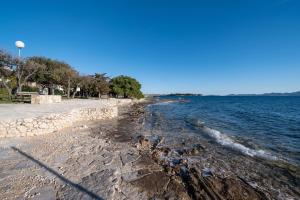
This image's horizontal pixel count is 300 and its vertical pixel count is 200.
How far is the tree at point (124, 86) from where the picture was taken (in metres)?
63.9

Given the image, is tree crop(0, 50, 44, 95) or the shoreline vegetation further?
the shoreline vegetation

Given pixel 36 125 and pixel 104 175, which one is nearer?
pixel 104 175

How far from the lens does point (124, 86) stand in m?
67.5

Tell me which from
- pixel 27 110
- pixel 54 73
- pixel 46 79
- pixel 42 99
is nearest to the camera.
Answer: pixel 27 110

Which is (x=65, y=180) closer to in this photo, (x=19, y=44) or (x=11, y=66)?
(x=19, y=44)

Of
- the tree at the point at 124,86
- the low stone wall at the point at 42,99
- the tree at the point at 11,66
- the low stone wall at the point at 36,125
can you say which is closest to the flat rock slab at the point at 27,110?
the low stone wall at the point at 36,125

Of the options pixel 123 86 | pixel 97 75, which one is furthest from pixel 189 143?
Result: pixel 123 86

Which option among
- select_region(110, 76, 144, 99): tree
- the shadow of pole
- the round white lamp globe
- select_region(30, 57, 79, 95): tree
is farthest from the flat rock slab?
select_region(110, 76, 144, 99): tree

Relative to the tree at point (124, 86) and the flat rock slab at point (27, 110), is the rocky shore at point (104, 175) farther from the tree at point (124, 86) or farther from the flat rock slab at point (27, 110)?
the tree at point (124, 86)

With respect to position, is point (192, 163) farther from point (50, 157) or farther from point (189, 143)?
point (50, 157)

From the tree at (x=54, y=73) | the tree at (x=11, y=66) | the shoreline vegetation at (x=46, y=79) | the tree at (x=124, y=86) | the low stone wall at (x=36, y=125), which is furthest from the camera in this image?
the tree at (x=124, y=86)

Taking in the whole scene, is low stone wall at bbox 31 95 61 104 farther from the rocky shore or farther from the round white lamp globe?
the rocky shore

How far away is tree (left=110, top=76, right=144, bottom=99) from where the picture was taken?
2517 inches

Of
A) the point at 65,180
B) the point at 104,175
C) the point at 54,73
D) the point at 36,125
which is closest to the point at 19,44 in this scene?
the point at 54,73
